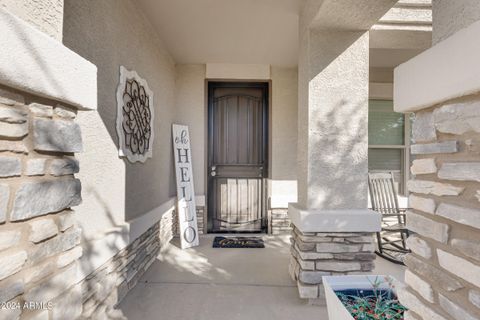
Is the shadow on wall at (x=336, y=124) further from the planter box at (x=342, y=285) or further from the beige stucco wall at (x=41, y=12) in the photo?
the beige stucco wall at (x=41, y=12)

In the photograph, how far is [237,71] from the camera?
3953mm

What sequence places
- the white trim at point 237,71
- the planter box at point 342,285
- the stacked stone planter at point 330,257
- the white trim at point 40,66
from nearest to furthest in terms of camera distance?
the white trim at point 40,66
the planter box at point 342,285
the stacked stone planter at point 330,257
the white trim at point 237,71

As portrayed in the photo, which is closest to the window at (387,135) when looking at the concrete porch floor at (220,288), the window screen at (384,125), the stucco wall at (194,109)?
the window screen at (384,125)

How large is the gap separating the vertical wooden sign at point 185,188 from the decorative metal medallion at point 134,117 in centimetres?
88

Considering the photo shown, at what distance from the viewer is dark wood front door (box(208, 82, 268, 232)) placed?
4.14 metres

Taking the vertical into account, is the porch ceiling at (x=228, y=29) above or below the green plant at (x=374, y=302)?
above

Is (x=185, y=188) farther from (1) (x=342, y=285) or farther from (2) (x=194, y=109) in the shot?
(1) (x=342, y=285)

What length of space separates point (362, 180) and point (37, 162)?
216 centimetres

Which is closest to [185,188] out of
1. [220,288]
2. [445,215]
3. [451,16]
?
[220,288]

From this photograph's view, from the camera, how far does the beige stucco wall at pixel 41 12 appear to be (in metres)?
0.81

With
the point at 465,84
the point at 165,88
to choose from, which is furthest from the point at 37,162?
the point at 165,88

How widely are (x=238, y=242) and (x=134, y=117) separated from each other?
217cm

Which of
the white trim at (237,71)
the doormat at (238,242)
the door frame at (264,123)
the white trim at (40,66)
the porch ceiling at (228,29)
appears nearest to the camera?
the white trim at (40,66)

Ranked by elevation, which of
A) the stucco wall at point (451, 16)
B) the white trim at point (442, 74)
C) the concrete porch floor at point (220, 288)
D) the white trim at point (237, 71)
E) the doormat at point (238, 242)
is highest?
the white trim at point (237, 71)
